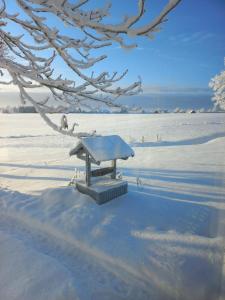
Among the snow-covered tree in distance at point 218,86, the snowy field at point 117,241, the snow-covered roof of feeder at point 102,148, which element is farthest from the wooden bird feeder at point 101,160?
the snow-covered tree in distance at point 218,86

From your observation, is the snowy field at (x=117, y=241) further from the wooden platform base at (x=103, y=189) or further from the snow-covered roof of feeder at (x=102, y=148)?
the snow-covered roof of feeder at (x=102, y=148)

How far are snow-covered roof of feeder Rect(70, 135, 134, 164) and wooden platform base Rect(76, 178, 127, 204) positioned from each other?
2.06ft

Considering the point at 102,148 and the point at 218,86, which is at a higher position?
the point at 218,86

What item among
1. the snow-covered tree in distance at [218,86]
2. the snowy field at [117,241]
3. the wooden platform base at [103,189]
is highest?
the snow-covered tree in distance at [218,86]

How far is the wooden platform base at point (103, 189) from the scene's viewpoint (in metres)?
5.69

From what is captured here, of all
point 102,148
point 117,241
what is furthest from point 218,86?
point 117,241

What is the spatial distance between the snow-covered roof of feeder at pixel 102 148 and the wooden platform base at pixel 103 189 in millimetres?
626

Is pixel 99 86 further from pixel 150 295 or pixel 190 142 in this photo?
pixel 190 142

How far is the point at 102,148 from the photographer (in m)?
5.85

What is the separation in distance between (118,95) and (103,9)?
1332 mm

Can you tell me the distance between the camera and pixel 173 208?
581 cm

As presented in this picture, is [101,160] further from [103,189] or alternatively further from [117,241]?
[117,241]

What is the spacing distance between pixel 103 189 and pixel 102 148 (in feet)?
2.95

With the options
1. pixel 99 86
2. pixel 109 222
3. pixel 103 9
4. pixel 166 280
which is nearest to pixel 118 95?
pixel 99 86
